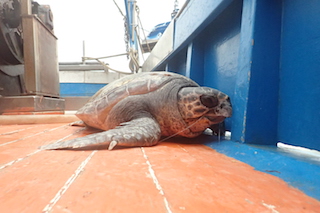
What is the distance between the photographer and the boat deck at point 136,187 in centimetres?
43

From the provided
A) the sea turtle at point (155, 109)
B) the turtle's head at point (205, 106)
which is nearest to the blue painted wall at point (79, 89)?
the sea turtle at point (155, 109)

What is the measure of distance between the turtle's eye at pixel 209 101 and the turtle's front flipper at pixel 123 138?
1.56 ft

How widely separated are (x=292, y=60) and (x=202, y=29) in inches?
54.9

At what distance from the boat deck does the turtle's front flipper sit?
166 mm

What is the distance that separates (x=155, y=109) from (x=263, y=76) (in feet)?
3.06

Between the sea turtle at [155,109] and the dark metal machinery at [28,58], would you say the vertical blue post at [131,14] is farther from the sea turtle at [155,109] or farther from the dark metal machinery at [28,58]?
the sea turtle at [155,109]

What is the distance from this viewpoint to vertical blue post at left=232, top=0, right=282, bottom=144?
1.16 meters

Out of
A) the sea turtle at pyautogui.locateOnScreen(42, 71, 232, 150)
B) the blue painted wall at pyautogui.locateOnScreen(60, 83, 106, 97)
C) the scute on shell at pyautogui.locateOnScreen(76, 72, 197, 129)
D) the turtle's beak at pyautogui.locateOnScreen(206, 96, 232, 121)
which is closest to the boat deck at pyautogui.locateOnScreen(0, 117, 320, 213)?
the sea turtle at pyautogui.locateOnScreen(42, 71, 232, 150)

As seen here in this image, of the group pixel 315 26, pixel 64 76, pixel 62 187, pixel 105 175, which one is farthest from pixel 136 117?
pixel 64 76

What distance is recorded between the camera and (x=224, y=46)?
6.20 ft

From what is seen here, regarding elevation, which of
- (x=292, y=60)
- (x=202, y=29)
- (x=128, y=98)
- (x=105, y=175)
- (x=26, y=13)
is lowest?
(x=105, y=175)

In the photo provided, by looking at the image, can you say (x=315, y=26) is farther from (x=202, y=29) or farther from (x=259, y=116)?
(x=202, y=29)

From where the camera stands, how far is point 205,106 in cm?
137

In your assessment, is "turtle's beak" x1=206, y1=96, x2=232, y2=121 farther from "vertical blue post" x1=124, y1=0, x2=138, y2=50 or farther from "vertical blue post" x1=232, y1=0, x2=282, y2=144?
"vertical blue post" x1=124, y1=0, x2=138, y2=50
